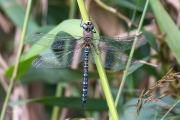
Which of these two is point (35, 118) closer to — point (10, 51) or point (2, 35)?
point (10, 51)

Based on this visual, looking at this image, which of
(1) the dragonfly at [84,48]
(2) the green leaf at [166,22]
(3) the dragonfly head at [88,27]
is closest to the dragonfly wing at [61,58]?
(1) the dragonfly at [84,48]

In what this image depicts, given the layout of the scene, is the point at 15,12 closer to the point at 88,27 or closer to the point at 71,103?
the point at 71,103

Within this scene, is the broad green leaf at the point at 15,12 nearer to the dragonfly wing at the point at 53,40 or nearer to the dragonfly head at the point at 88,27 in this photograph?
the dragonfly wing at the point at 53,40

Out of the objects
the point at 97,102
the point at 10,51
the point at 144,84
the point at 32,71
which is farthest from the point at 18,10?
the point at 144,84

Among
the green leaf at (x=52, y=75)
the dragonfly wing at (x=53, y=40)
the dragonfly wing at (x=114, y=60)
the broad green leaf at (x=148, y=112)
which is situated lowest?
the broad green leaf at (x=148, y=112)

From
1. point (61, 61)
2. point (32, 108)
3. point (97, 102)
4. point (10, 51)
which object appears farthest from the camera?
point (10, 51)

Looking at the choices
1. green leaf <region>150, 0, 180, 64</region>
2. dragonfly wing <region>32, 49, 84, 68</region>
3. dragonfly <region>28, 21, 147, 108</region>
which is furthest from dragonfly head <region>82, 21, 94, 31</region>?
green leaf <region>150, 0, 180, 64</region>

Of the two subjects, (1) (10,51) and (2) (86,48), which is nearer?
(2) (86,48)

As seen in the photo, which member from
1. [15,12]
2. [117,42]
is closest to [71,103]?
[117,42]

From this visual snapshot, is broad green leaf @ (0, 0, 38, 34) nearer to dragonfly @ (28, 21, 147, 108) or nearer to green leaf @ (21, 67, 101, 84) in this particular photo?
green leaf @ (21, 67, 101, 84)
